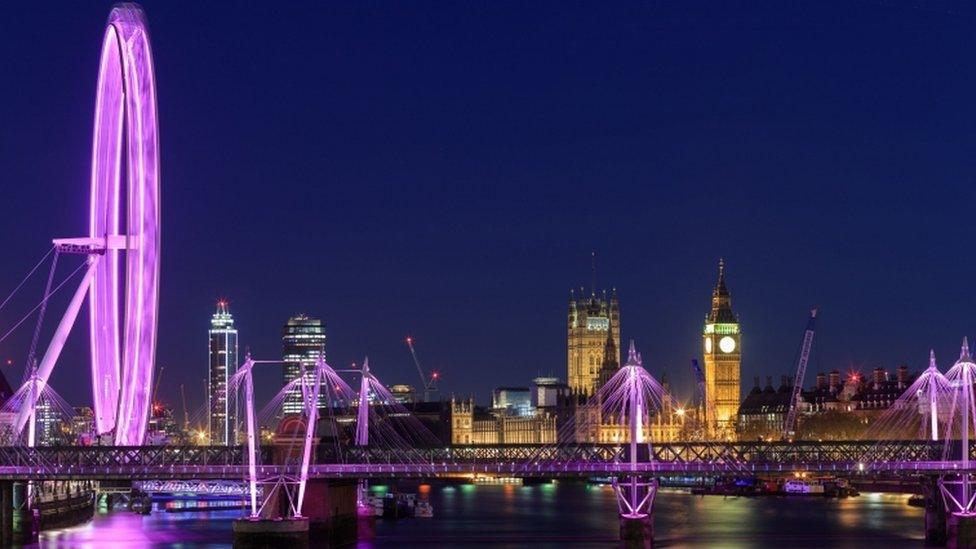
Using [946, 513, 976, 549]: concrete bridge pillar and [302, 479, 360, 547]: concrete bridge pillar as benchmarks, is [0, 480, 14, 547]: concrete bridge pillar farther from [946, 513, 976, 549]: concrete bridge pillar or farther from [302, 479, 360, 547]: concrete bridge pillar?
[946, 513, 976, 549]: concrete bridge pillar

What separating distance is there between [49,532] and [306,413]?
16135 millimetres

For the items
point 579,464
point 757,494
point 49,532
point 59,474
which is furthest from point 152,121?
point 757,494

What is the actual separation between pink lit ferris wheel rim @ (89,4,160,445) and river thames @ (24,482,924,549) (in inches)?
479

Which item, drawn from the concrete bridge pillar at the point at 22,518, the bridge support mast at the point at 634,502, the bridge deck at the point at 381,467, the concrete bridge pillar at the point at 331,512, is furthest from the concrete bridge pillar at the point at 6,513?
the bridge support mast at the point at 634,502

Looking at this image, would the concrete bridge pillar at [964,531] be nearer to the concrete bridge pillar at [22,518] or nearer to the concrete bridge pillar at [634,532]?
the concrete bridge pillar at [634,532]

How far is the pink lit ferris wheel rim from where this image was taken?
68438 mm

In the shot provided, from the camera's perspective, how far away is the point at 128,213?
A: 6925cm

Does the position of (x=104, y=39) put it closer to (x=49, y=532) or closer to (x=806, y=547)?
(x=49, y=532)

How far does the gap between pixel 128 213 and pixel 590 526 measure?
127 feet

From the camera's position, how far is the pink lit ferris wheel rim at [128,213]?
68438mm

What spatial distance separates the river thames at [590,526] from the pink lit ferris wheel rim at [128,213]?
12.2 metres

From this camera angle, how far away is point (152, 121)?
69750mm

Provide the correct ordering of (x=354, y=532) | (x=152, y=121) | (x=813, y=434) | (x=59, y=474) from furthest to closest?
(x=813, y=434) < (x=354, y=532) < (x=59, y=474) < (x=152, y=121)

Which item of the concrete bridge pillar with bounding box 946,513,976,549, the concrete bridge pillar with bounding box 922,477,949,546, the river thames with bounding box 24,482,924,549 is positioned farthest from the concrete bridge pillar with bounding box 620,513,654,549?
the concrete bridge pillar with bounding box 922,477,949,546
